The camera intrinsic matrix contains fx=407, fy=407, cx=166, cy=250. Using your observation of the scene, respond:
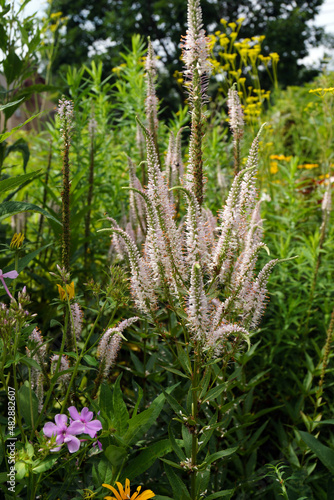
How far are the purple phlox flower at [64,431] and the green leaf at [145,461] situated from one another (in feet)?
0.89

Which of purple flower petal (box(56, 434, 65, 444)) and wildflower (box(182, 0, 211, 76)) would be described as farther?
wildflower (box(182, 0, 211, 76))

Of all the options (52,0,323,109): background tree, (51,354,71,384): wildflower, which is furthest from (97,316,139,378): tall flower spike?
(52,0,323,109): background tree

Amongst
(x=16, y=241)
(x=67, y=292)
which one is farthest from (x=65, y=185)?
(x=67, y=292)

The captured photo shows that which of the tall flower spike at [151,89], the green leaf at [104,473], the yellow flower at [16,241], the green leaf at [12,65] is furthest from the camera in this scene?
the green leaf at [12,65]

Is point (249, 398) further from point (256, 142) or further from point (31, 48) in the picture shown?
point (31, 48)

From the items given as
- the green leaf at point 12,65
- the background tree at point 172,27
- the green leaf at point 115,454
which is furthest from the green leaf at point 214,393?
the background tree at point 172,27

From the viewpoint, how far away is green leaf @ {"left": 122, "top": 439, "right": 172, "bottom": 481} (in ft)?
4.40

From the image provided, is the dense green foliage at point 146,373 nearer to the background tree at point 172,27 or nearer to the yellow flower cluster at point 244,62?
the yellow flower cluster at point 244,62

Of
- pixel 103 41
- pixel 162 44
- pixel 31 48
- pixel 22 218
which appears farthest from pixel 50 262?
pixel 103 41

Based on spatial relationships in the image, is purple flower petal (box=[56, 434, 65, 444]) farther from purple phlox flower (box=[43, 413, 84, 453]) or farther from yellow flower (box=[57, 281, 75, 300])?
yellow flower (box=[57, 281, 75, 300])

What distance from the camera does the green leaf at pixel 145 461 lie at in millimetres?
1341

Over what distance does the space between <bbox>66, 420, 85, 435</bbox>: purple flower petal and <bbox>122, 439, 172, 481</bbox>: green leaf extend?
0.27 metres

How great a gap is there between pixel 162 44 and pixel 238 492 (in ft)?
81.6

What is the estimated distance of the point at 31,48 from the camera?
2311mm
